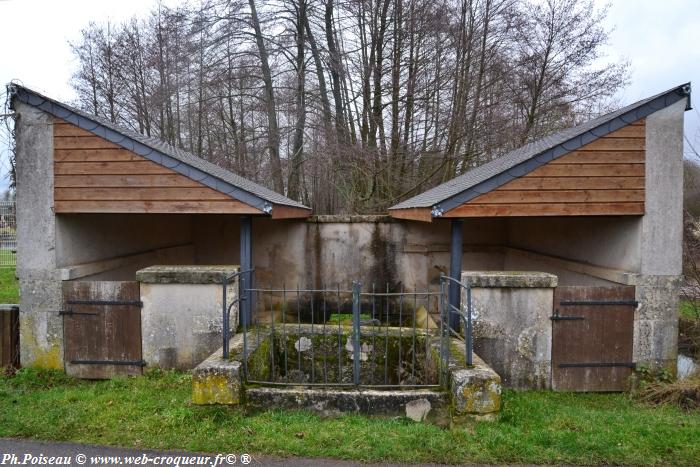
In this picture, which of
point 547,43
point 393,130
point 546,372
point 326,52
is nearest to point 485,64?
point 547,43

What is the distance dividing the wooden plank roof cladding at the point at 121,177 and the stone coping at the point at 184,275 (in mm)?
818

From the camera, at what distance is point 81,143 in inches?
250

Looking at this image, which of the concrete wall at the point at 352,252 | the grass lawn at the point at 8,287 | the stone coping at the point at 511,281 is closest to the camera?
the stone coping at the point at 511,281

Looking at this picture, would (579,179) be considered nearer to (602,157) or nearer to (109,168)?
(602,157)

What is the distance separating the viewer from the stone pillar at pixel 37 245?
253 inches

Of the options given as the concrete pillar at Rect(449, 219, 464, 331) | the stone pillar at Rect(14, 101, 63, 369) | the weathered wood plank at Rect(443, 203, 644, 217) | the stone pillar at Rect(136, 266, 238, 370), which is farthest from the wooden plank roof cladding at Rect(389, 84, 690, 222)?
the stone pillar at Rect(14, 101, 63, 369)

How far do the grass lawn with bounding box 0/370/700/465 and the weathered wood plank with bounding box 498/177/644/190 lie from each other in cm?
278

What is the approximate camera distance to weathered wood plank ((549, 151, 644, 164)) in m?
6.14

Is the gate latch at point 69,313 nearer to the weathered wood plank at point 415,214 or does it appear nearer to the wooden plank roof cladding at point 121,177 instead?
the wooden plank roof cladding at point 121,177

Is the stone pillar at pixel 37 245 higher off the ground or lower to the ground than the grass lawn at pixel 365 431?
higher

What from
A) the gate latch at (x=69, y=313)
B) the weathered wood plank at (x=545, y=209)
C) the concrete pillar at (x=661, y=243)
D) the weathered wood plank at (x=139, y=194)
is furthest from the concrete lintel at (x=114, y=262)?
the concrete pillar at (x=661, y=243)

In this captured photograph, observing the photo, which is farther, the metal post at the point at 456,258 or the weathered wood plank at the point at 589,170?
the metal post at the point at 456,258

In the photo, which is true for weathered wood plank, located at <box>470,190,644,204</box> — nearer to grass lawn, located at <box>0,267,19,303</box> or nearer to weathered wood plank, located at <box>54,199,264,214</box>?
weathered wood plank, located at <box>54,199,264,214</box>

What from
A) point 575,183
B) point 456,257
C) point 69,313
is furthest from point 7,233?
point 575,183
